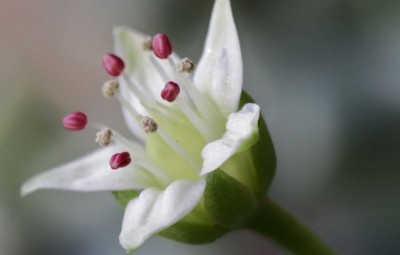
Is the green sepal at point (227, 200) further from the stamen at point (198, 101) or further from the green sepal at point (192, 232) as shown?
the stamen at point (198, 101)

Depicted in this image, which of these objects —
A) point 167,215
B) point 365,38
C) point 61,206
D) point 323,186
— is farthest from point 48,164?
point 167,215

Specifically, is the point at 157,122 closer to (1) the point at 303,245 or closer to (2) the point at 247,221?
(2) the point at 247,221

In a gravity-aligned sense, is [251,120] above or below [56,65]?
above

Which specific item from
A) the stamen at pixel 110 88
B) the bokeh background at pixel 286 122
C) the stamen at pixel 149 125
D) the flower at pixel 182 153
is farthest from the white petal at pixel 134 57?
the bokeh background at pixel 286 122

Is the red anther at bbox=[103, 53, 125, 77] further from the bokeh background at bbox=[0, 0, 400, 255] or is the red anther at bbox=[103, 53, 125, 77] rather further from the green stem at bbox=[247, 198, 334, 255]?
the bokeh background at bbox=[0, 0, 400, 255]

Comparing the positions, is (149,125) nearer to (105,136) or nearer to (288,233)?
(105,136)

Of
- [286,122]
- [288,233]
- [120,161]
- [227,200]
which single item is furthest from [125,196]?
[286,122]

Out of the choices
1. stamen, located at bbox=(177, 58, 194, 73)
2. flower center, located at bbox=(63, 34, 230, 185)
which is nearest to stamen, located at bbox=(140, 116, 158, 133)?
flower center, located at bbox=(63, 34, 230, 185)
